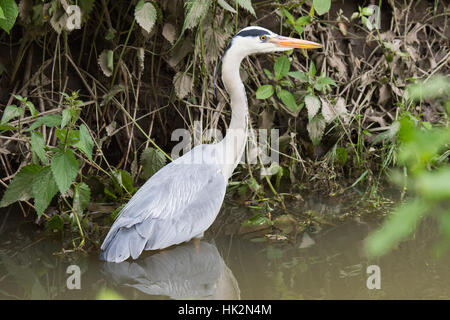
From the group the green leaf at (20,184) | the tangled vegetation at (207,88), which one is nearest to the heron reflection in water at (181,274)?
the tangled vegetation at (207,88)

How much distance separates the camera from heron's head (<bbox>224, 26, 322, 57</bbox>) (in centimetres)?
356

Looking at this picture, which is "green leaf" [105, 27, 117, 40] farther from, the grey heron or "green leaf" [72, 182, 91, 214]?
"green leaf" [72, 182, 91, 214]

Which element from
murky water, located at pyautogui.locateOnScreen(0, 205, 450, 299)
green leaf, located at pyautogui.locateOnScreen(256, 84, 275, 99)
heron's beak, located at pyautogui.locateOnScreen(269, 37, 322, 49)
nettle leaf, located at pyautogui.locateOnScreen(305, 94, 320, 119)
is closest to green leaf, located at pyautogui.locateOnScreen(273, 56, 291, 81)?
green leaf, located at pyautogui.locateOnScreen(256, 84, 275, 99)

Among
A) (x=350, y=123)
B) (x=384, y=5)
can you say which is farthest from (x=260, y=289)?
(x=384, y=5)

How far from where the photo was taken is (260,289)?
8.61 ft

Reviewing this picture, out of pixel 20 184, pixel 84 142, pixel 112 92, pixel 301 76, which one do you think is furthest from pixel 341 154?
pixel 20 184

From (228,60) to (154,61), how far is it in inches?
→ 42.4

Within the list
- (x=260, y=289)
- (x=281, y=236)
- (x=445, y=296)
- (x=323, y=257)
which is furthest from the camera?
(x=281, y=236)

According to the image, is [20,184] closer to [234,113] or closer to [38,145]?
[38,145]

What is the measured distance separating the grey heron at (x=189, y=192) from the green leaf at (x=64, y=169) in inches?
14.8

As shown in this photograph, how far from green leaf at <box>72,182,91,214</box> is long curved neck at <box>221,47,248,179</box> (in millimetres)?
875

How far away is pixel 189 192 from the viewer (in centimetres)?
332

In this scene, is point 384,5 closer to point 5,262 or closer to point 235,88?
point 235,88

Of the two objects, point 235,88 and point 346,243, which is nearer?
point 346,243
